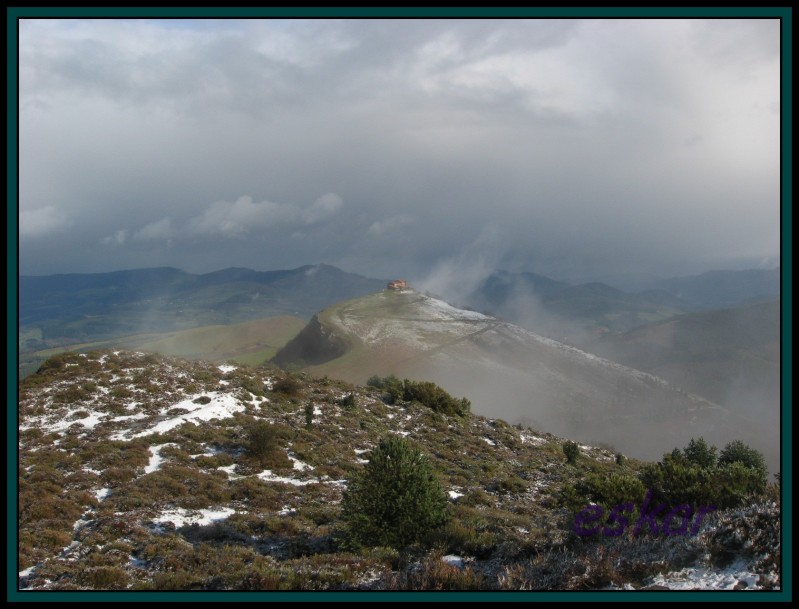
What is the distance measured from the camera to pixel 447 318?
192 meters

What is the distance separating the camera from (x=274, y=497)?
24.3 m

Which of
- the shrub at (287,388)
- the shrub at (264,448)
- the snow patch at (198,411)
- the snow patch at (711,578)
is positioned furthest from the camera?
the shrub at (287,388)

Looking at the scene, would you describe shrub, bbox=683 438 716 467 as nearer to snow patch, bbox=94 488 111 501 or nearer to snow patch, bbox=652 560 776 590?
snow patch, bbox=652 560 776 590

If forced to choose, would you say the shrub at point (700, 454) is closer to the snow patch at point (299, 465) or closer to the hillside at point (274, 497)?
the hillside at point (274, 497)

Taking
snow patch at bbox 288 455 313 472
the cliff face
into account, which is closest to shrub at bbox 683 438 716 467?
snow patch at bbox 288 455 313 472

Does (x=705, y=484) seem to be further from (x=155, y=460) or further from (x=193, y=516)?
(x=155, y=460)

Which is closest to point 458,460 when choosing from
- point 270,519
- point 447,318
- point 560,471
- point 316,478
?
point 560,471

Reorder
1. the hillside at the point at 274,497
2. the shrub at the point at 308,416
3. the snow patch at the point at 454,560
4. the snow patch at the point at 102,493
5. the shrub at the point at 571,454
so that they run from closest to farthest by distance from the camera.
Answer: the hillside at the point at 274,497 < the snow patch at the point at 454,560 < the snow patch at the point at 102,493 < the shrub at the point at 308,416 < the shrub at the point at 571,454

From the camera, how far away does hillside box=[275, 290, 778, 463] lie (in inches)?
5002

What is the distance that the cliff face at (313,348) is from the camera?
16588 centimetres

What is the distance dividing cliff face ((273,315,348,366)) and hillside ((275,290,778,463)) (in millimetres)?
518

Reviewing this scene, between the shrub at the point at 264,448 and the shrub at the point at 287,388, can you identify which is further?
the shrub at the point at 287,388

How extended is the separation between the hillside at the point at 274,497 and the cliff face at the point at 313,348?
118m

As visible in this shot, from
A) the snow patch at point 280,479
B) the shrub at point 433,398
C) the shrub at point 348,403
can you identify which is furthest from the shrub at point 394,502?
the shrub at point 433,398
